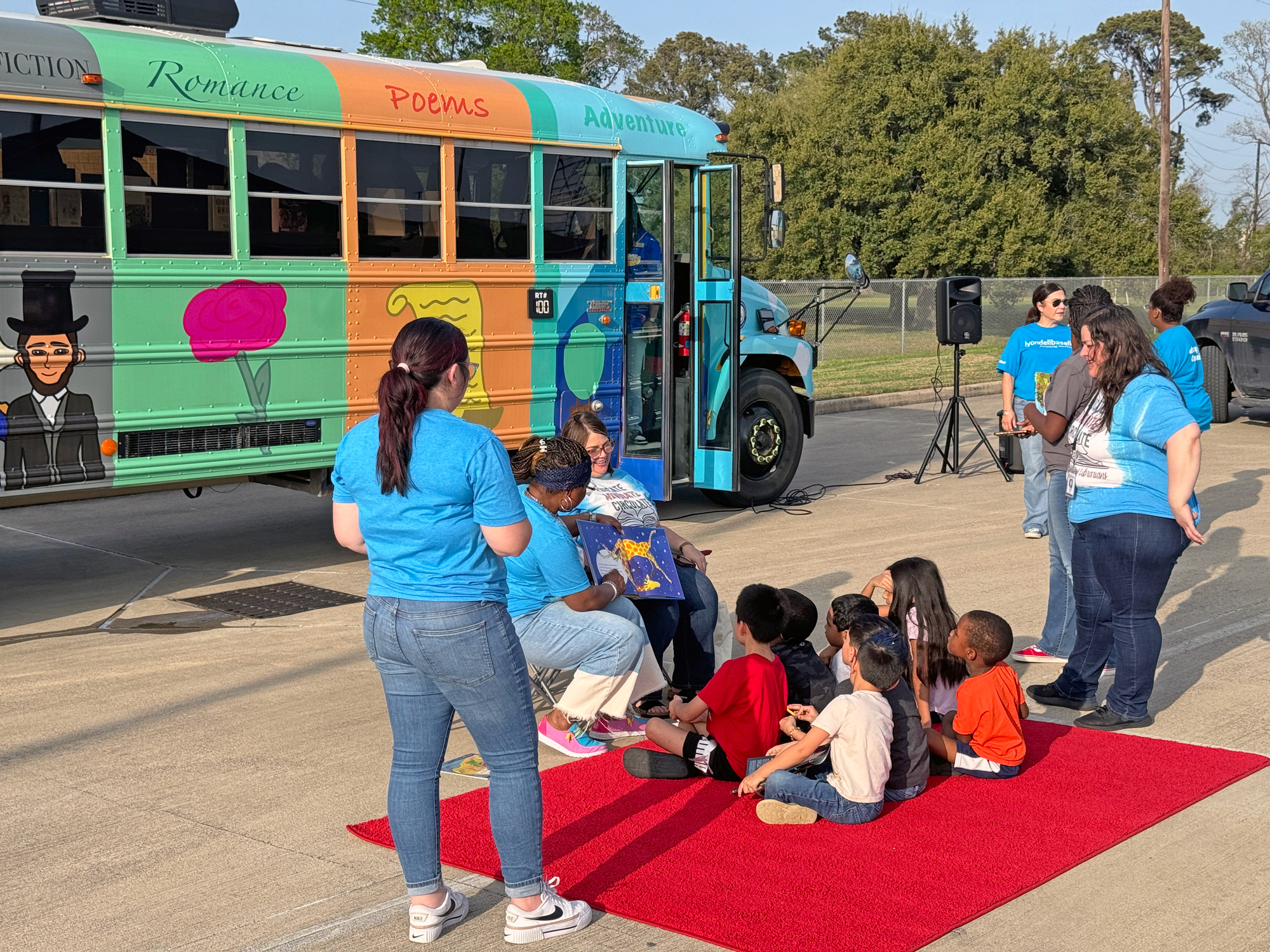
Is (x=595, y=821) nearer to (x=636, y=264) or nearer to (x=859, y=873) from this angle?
(x=859, y=873)

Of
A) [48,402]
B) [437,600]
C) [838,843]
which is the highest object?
[48,402]

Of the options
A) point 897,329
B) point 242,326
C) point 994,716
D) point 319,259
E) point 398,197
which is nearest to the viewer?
point 994,716

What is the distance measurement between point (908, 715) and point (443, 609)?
6.54 ft

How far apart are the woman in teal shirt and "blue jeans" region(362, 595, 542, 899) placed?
15.4 feet

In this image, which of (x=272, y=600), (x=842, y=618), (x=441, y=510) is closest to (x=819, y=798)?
(x=842, y=618)

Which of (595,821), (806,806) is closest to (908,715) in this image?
(806,806)

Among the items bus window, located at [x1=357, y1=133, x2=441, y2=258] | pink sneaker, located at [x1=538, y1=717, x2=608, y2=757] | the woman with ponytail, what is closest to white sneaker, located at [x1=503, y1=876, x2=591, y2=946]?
the woman with ponytail

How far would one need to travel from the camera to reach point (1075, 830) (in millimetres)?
4723

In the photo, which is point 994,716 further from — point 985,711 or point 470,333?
point 470,333

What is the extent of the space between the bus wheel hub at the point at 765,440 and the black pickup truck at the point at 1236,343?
6.72 meters

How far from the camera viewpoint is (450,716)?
12.7ft

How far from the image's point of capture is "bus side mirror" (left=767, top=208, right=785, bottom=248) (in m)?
11.0

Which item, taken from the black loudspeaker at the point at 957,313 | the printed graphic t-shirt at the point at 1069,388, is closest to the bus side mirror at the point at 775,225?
the black loudspeaker at the point at 957,313

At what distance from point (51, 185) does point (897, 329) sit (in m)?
19.7
